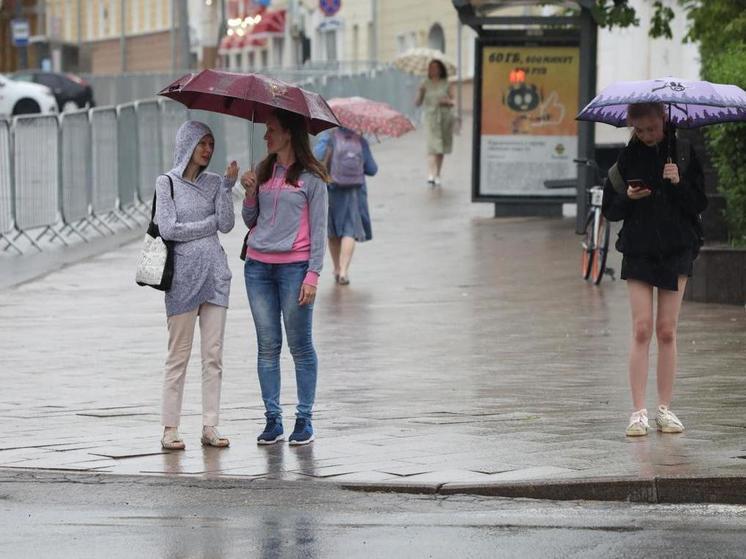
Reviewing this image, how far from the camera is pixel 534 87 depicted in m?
24.8

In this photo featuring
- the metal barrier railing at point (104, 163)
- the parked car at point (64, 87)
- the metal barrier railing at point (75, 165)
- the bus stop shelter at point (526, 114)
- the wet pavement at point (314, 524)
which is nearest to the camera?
the wet pavement at point (314, 524)

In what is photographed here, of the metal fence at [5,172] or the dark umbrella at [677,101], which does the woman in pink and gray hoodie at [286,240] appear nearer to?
the dark umbrella at [677,101]

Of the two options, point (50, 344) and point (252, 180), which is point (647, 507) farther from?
point (50, 344)

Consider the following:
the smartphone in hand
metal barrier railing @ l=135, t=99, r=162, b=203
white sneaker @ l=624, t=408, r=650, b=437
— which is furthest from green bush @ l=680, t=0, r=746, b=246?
metal barrier railing @ l=135, t=99, r=162, b=203

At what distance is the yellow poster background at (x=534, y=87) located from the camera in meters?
24.7

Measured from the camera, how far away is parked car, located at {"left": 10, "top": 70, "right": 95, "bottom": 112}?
56625mm

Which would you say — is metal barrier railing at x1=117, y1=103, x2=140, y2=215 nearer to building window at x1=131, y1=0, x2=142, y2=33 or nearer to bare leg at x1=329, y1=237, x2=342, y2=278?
bare leg at x1=329, y1=237, x2=342, y2=278

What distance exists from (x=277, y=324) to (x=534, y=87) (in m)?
15.4

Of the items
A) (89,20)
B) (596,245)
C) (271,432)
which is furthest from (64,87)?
(89,20)

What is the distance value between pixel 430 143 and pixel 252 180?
21.0m

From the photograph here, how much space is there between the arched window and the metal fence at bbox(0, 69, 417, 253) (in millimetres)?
37689

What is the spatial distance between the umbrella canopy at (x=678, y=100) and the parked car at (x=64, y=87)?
47.2 meters

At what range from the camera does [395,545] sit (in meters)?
7.39

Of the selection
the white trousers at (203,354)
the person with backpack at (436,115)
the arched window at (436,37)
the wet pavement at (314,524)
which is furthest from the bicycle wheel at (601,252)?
the arched window at (436,37)
